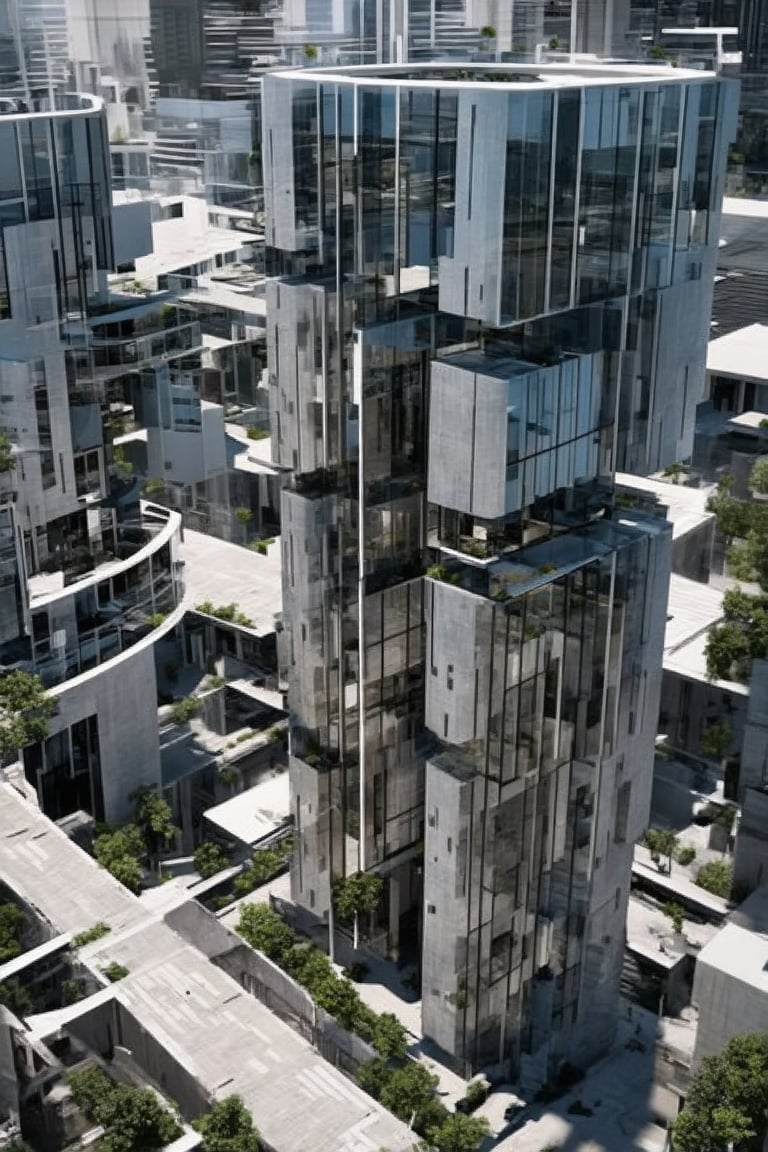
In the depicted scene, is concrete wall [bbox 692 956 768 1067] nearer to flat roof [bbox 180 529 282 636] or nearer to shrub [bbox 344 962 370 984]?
shrub [bbox 344 962 370 984]

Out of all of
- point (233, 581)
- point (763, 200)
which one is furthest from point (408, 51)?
point (233, 581)

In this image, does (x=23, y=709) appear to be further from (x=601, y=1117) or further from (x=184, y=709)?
(x=601, y=1117)

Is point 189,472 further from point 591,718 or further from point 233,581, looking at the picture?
point 591,718

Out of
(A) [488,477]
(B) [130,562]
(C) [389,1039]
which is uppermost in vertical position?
(A) [488,477]

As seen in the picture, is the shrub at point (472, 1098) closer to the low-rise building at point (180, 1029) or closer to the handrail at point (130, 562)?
the low-rise building at point (180, 1029)

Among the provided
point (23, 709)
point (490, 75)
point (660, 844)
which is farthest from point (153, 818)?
point (490, 75)

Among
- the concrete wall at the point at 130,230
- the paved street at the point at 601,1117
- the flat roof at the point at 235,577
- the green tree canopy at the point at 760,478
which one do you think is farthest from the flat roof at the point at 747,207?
the paved street at the point at 601,1117
